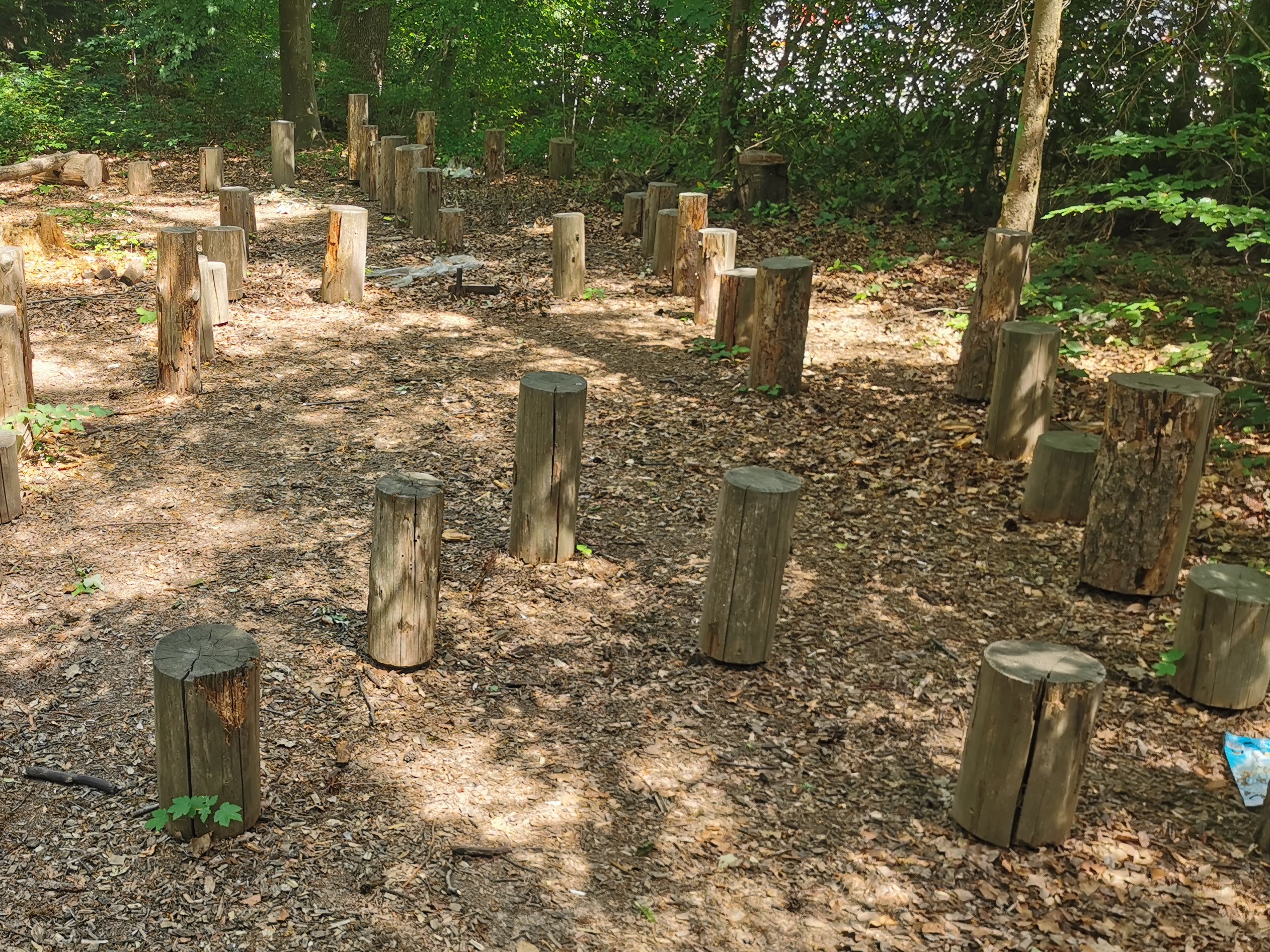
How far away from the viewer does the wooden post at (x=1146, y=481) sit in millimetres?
4961

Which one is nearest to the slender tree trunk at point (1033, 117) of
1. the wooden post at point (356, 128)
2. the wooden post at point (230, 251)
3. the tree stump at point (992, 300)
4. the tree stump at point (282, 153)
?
the tree stump at point (992, 300)

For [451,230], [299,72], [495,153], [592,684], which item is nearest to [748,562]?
[592,684]

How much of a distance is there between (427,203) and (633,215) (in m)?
2.20

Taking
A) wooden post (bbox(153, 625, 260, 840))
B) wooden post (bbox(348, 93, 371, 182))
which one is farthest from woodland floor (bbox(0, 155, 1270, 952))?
wooden post (bbox(348, 93, 371, 182))

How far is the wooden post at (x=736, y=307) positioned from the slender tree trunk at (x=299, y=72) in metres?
9.81

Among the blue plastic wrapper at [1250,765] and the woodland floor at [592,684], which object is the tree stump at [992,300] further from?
the blue plastic wrapper at [1250,765]

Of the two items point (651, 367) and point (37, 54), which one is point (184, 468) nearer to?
point (651, 367)

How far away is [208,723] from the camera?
3463 mm

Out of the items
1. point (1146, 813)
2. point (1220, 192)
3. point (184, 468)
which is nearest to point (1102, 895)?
point (1146, 813)

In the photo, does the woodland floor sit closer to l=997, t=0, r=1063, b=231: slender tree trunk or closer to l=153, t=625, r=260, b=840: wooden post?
l=153, t=625, r=260, b=840: wooden post

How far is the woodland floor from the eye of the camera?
3434 mm

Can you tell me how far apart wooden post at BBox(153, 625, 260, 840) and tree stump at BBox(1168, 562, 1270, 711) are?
3.56m

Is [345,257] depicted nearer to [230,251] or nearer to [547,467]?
[230,251]

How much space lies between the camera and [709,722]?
4.38 metres
